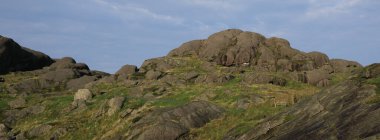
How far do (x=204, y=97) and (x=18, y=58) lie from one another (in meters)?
61.8

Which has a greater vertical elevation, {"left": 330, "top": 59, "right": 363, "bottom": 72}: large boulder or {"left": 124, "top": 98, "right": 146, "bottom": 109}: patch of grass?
{"left": 330, "top": 59, "right": 363, "bottom": 72}: large boulder

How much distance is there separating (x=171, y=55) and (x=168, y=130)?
177 feet

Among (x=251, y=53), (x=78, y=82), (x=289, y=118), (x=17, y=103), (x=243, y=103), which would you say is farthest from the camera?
(x=251, y=53)

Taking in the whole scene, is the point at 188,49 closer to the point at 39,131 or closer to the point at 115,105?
the point at 115,105

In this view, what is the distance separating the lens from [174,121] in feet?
117

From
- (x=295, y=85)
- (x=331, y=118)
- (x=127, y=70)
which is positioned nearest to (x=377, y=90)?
(x=331, y=118)

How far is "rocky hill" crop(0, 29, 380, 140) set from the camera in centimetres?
2420

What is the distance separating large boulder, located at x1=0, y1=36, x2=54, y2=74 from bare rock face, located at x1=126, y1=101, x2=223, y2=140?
203ft

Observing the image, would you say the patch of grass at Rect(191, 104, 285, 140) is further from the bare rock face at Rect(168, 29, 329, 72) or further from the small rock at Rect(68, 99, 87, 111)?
the bare rock face at Rect(168, 29, 329, 72)

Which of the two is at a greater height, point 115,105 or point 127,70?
point 127,70

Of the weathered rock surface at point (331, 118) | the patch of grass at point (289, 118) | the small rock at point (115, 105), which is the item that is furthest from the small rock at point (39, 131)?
the patch of grass at point (289, 118)

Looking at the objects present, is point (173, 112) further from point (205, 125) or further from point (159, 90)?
point (159, 90)

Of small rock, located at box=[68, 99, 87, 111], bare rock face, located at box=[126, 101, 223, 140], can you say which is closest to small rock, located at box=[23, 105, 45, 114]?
small rock, located at box=[68, 99, 87, 111]

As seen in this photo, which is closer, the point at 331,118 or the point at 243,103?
the point at 331,118
